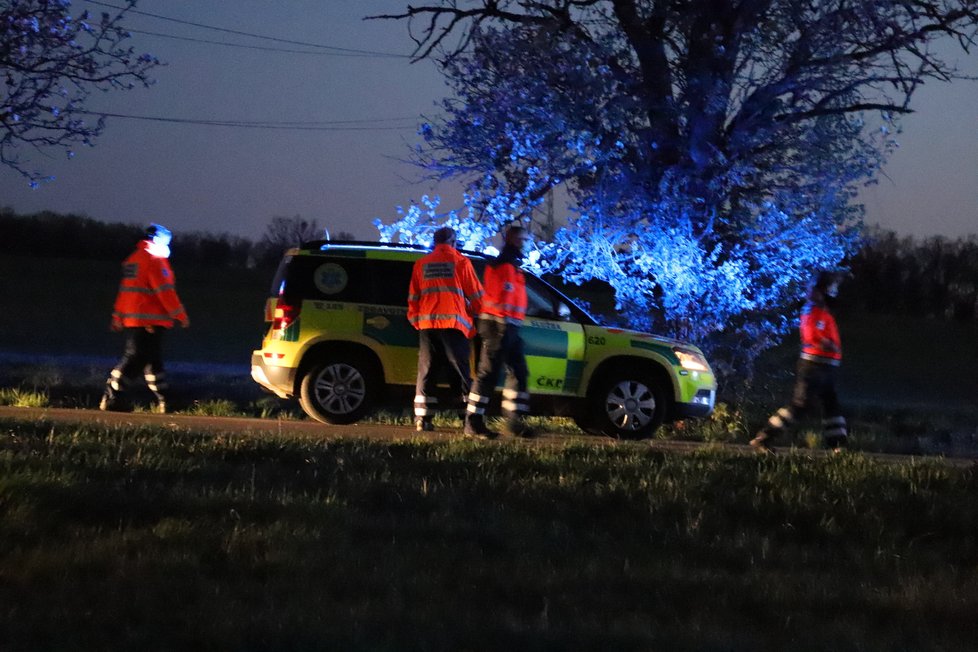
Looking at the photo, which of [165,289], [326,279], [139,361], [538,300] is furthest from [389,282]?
[139,361]

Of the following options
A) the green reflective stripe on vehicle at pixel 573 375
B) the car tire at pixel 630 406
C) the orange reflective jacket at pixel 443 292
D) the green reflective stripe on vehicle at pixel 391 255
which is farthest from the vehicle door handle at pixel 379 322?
the car tire at pixel 630 406

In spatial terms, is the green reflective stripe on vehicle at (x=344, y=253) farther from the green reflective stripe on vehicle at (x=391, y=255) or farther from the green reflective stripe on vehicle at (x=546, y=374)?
the green reflective stripe on vehicle at (x=546, y=374)

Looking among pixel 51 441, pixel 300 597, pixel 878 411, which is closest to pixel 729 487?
pixel 300 597

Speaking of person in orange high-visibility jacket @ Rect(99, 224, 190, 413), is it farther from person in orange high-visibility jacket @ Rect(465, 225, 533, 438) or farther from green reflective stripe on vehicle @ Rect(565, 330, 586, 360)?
green reflective stripe on vehicle @ Rect(565, 330, 586, 360)

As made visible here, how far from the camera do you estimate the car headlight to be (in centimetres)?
1155

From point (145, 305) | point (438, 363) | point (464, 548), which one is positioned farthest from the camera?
point (145, 305)

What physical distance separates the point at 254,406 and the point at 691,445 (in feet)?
17.8

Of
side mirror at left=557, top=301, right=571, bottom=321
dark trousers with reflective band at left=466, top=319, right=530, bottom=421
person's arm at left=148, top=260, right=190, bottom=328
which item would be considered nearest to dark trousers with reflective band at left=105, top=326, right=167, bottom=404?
person's arm at left=148, top=260, right=190, bottom=328

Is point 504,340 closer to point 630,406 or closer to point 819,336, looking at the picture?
point 630,406

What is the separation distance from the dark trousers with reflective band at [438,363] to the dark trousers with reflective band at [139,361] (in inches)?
117

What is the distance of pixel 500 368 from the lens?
420 inches

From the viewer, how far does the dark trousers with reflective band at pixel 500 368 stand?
1059cm

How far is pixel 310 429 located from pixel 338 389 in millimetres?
549

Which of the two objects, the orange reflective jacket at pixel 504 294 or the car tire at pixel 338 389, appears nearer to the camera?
the orange reflective jacket at pixel 504 294
